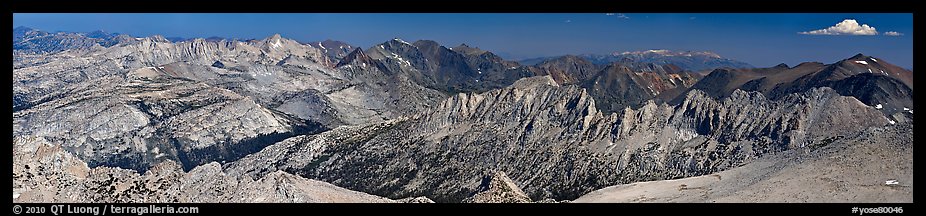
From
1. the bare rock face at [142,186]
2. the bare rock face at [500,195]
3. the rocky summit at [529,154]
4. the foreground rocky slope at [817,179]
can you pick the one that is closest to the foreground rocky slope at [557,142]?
the rocky summit at [529,154]

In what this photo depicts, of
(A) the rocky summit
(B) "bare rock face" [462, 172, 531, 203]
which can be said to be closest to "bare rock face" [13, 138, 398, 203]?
(A) the rocky summit

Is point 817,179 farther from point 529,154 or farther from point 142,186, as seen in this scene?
point 142,186

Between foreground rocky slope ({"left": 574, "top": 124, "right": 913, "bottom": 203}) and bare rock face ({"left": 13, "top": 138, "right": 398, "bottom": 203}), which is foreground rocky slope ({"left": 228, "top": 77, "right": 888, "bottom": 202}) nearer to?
foreground rocky slope ({"left": 574, "top": 124, "right": 913, "bottom": 203})
